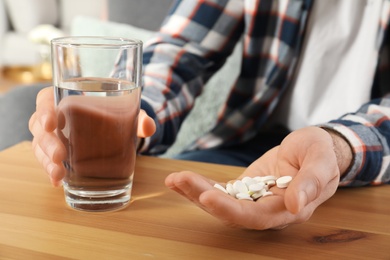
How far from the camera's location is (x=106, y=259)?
55cm

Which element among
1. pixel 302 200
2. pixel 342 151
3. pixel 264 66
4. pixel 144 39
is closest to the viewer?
pixel 302 200

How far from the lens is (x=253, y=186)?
63cm

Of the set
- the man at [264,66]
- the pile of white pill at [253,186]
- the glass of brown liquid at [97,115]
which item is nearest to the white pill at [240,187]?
the pile of white pill at [253,186]

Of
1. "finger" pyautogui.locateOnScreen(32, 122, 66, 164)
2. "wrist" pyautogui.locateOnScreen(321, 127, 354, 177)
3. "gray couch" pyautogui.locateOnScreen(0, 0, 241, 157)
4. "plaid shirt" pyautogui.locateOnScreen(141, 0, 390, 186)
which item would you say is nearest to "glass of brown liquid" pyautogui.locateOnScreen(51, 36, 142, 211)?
"finger" pyautogui.locateOnScreen(32, 122, 66, 164)

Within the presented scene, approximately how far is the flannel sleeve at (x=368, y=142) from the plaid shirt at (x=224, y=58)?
0.70 ft

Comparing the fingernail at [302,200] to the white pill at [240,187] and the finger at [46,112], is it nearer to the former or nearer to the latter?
the white pill at [240,187]

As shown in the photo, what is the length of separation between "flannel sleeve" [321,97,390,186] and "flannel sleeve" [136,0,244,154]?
35cm

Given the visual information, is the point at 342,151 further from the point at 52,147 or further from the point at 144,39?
the point at 144,39

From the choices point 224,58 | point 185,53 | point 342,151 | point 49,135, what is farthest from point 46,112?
point 224,58

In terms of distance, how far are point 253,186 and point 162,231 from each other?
103mm

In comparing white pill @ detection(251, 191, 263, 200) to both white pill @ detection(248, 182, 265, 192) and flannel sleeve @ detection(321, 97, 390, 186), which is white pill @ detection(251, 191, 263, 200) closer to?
white pill @ detection(248, 182, 265, 192)

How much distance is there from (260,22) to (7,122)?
Result: 0.55 metres

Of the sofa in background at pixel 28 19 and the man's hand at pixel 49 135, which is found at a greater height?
the man's hand at pixel 49 135

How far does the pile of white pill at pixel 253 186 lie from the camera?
626mm
